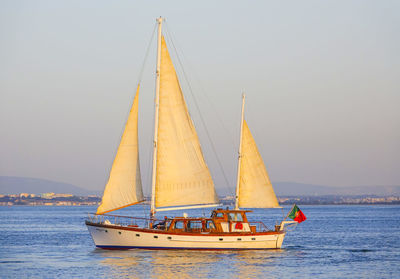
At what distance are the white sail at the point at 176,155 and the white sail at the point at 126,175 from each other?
1535 millimetres

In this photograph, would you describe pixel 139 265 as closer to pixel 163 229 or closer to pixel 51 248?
pixel 163 229

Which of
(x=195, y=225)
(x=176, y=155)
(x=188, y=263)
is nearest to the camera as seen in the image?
(x=188, y=263)

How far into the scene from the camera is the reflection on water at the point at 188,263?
38.2 m

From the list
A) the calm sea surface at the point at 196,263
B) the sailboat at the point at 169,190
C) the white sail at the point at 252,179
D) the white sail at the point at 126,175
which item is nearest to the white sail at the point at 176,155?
the sailboat at the point at 169,190

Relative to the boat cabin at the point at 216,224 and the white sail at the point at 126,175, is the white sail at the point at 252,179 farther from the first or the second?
the white sail at the point at 126,175

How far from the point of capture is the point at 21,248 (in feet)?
181

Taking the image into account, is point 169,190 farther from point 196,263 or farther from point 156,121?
point 196,263

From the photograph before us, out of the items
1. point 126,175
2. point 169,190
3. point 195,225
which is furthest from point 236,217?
point 126,175

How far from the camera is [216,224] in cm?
4609

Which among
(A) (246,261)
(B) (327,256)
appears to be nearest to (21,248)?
(A) (246,261)

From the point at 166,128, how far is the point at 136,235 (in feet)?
25.0

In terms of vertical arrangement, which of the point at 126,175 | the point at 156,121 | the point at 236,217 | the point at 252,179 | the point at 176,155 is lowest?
the point at 236,217

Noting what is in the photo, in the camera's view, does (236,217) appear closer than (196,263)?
No

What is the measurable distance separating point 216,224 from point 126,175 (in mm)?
7174
